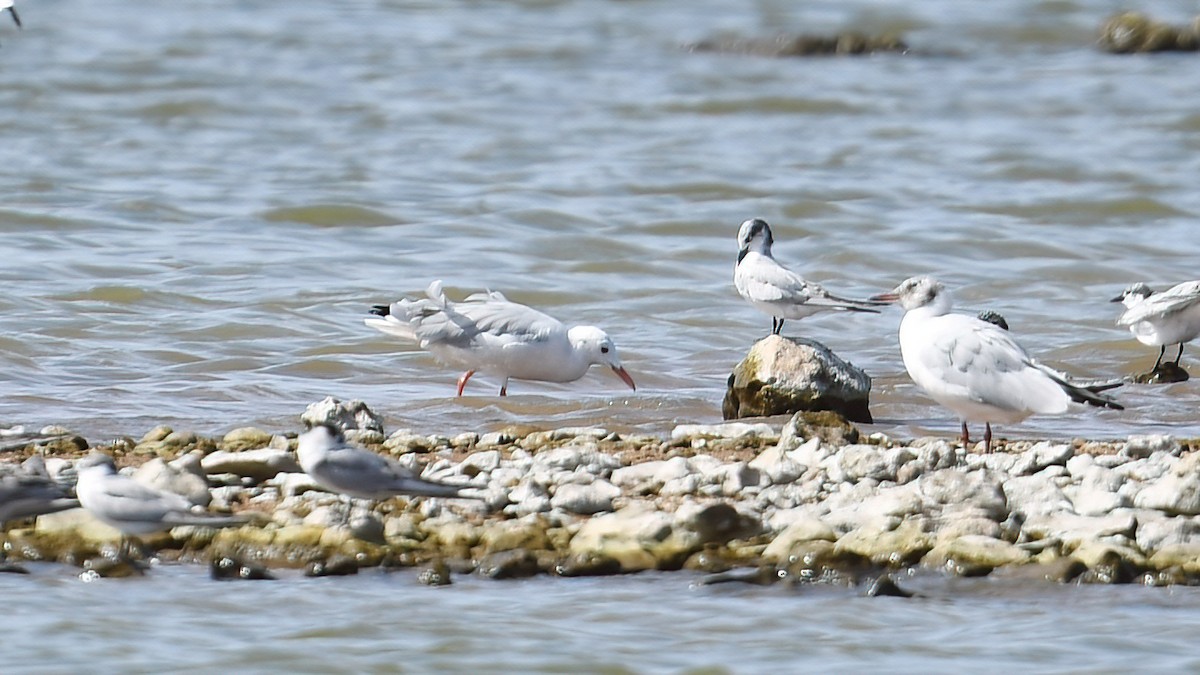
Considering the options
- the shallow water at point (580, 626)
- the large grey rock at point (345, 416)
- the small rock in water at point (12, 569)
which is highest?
the large grey rock at point (345, 416)

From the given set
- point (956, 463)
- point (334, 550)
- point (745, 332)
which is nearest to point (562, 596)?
point (334, 550)

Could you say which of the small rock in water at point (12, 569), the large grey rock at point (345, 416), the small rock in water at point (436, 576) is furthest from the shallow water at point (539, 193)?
the small rock in water at point (436, 576)

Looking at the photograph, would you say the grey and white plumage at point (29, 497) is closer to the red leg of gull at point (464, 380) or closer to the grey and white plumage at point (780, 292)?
the red leg of gull at point (464, 380)

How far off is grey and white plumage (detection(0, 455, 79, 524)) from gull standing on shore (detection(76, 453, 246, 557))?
0.08 metres

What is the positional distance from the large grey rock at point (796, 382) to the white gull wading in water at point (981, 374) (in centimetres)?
100

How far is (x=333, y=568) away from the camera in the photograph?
6355 mm

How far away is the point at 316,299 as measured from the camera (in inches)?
487

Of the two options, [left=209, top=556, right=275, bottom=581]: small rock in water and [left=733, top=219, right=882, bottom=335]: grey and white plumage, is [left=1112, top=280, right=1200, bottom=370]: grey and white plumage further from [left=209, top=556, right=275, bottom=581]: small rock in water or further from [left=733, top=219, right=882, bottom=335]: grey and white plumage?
[left=209, top=556, right=275, bottom=581]: small rock in water

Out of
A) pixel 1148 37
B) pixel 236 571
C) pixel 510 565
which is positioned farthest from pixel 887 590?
pixel 1148 37

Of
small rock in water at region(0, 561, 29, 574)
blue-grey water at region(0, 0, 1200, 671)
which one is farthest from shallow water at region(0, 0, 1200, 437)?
small rock in water at region(0, 561, 29, 574)

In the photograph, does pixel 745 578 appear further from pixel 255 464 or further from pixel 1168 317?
pixel 1168 317

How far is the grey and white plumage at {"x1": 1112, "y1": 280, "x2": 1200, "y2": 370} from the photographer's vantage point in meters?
10.1

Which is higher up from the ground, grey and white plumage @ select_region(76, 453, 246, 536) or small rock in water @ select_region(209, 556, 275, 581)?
grey and white plumage @ select_region(76, 453, 246, 536)

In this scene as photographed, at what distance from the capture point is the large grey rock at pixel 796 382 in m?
Answer: 8.80
